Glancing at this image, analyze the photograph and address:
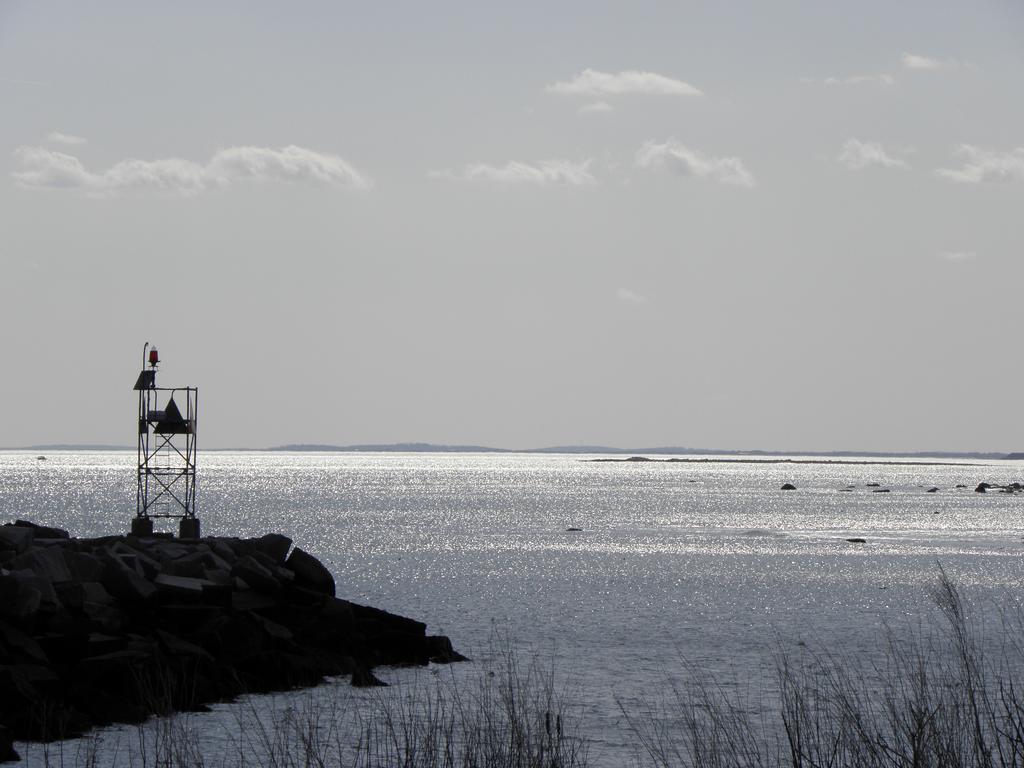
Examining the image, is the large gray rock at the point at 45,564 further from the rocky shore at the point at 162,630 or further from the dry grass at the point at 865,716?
the dry grass at the point at 865,716

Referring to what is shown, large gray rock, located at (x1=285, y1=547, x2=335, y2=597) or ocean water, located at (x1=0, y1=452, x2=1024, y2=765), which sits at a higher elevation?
large gray rock, located at (x1=285, y1=547, x2=335, y2=597)

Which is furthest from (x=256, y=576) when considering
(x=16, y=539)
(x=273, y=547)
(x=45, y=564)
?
(x=45, y=564)

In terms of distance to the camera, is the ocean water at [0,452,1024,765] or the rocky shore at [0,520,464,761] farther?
the ocean water at [0,452,1024,765]

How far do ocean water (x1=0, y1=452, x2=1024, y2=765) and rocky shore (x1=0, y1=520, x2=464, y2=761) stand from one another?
2001 mm

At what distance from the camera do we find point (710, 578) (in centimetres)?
5022

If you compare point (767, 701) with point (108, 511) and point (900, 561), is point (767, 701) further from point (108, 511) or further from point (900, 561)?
point (108, 511)

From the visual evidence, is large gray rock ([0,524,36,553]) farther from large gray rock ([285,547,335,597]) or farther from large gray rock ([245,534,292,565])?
large gray rock ([285,547,335,597])

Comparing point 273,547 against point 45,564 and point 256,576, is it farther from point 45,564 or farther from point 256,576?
point 45,564

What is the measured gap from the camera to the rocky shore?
740 inches

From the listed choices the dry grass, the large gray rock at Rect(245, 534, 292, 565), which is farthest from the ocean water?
the large gray rock at Rect(245, 534, 292, 565)

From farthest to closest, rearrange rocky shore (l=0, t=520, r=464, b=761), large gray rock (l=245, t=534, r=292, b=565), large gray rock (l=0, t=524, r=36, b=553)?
large gray rock (l=245, t=534, r=292, b=565) < large gray rock (l=0, t=524, r=36, b=553) < rocky shore (l=0, t=520, r=464, b=761)

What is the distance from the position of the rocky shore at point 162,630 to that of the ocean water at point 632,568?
6.56ft

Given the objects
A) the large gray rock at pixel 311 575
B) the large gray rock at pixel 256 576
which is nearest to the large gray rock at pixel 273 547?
the large gray rock at pixel 311 575

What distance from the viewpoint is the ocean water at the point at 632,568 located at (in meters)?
29.7
